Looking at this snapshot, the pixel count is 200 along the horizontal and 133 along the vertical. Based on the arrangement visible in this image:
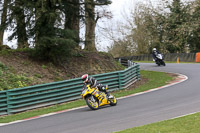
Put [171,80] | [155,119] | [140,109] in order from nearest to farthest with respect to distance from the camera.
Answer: [155,119] < [140,109] < [171,80]

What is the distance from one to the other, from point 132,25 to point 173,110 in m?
43.7

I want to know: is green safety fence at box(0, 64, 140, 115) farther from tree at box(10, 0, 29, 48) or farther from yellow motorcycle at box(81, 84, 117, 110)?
tree at box(10, 0, 29, 48)

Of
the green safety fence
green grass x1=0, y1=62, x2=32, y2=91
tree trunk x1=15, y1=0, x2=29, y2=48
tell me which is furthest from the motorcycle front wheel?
tree trunk x1=15, y1=0, x2=29, y2=48

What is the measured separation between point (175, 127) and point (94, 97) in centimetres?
500

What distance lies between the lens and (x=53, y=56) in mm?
19578

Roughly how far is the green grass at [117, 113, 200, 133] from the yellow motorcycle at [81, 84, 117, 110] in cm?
412

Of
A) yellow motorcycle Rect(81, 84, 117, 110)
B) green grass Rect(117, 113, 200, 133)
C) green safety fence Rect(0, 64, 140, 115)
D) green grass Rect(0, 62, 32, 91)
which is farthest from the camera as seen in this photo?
green grass Rect(0, 62, 32, 91)

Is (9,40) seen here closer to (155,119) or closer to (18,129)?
(18,129)

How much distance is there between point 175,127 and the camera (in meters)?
7.52

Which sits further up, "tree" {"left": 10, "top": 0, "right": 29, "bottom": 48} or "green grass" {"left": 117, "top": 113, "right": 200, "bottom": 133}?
"tree" {"left": 10, "top": 0, "right": 29, "bottom": 48}

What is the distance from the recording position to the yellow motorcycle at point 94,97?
39.1 feet

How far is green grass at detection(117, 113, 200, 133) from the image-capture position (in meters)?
7.20

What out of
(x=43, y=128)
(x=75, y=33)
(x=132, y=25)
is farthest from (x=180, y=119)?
(x=132, y=25)

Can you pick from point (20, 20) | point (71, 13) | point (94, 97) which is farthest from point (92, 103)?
point (71, 13)
